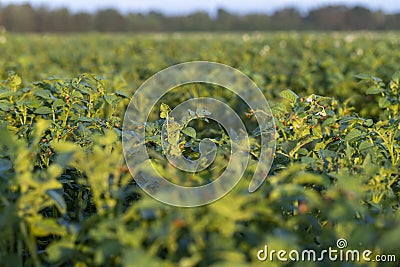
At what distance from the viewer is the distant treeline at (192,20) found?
46.9 meters

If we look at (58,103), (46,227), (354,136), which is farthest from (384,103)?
(46,227)

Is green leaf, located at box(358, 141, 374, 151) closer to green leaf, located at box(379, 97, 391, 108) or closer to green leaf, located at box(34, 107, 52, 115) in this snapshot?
green leaf, located at box(379, 97, 391, 108)

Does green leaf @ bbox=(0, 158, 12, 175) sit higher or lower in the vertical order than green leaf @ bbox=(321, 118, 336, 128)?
higher

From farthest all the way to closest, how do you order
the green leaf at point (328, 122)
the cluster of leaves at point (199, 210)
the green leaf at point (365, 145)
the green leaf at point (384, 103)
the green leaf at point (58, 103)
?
the green leaf at point (384, 103)
the green leaf at point (58, 103)
the green leaf at point (328, 122)
the green leaf at point (365, 145)
the cluster of leaves at point (199, 210)

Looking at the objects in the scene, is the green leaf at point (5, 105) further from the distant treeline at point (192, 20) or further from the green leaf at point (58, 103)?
the distant treeline at point (192, 20)

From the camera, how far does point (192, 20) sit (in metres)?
51.9

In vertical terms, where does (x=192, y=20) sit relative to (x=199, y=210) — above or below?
below

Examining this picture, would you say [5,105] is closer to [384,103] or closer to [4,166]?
[4,166]

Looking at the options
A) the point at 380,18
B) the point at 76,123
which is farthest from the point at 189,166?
the point at 380,18

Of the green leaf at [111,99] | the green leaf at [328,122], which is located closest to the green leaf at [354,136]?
the green leaf at [328,122]

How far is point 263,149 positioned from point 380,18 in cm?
5045

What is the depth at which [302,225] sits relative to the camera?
151 cm

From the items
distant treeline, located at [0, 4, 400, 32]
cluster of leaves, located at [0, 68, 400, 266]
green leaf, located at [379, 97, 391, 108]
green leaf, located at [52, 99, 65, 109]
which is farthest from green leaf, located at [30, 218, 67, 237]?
distant treeline, located at [0, 4, 400, 32]

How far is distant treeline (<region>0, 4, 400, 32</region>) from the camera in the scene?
4691 centimetres
